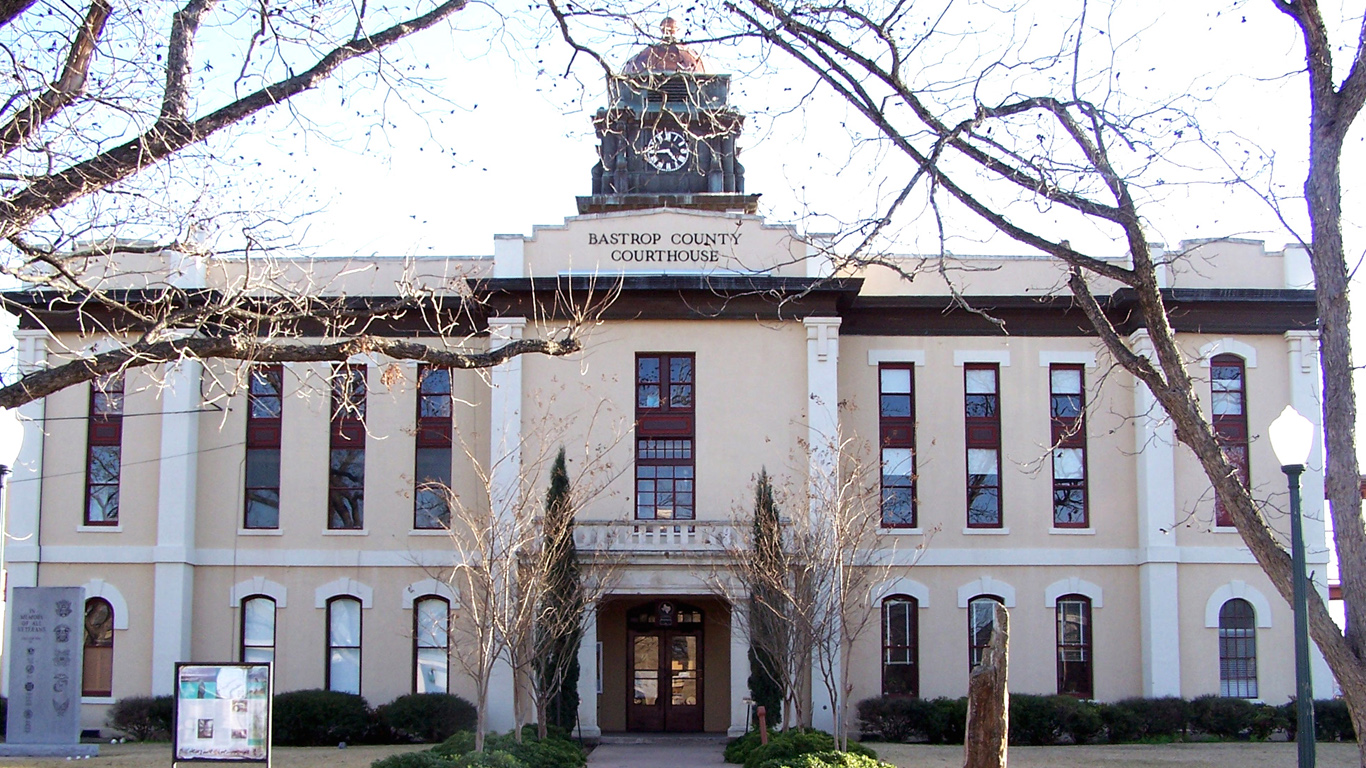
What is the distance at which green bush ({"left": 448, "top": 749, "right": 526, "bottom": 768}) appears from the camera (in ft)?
55.7

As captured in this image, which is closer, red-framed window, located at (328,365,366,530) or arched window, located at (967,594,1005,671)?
arched window, located at (967,594,1005,671)

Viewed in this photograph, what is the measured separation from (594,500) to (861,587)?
537 cm

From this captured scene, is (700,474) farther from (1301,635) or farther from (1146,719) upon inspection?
(1301,635)

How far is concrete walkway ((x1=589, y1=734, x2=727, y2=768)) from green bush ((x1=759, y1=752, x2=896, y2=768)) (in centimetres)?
411

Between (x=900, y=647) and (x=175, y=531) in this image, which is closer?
(x=175, y=531)

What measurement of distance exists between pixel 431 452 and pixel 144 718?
7.19 metres

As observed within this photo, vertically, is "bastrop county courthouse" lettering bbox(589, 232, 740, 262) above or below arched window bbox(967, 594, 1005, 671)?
above

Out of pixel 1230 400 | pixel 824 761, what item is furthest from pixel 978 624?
pixel 824 761

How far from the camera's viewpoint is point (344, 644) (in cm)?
2761

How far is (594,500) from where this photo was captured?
2694 centimetres

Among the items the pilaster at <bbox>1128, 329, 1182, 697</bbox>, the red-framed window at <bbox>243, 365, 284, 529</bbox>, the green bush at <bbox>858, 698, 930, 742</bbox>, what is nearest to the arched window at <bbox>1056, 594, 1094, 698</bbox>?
the pilaster at <bbox>1128, 329, 1182, 697</bbox>

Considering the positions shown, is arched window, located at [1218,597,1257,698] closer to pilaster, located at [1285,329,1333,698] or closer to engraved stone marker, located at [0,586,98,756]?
pilaster, located at [1285,329,1333,698]

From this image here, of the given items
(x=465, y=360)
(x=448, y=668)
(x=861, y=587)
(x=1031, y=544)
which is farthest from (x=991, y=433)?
(x=465, y=360)

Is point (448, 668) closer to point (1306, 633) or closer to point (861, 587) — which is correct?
point (861, 587)
